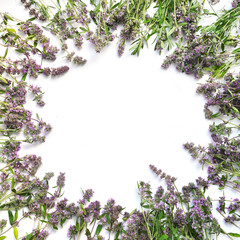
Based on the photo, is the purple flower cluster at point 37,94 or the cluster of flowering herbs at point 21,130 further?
the purple flower cluster at point 37,94

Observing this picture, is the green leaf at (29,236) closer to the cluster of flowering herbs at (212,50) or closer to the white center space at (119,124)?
the white center space at (119,124)

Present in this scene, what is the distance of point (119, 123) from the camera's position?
57.4 inches

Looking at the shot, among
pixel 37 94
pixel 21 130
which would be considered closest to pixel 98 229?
pixel 21 130

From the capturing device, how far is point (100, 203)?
1.37m

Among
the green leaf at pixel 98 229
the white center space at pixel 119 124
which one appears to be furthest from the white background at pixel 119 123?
the green leaf at pixel 98 229

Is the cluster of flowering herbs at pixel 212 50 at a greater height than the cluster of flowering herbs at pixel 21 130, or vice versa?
the cluster of flowering herbs at pixel 212 50

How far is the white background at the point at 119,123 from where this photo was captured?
140 centimetres

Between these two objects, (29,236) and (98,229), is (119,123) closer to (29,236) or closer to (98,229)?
(98,229)

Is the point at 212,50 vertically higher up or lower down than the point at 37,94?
higher up

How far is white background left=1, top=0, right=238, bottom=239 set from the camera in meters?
1.40

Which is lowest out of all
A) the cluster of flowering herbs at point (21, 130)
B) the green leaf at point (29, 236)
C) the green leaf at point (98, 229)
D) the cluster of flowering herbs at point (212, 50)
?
the green leaf at point (29, 236)

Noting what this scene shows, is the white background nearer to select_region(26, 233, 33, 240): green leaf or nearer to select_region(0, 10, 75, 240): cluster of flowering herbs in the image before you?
select_region(0, 10, 75, 240): cluster of flowering herbs

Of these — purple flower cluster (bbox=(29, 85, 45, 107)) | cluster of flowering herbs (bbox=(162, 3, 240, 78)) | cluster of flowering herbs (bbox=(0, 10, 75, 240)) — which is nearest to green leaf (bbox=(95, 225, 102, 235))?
cluster of flowering herbs (bbox=(0, 10, 75, 240))

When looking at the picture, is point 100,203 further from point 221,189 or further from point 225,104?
point 225,104
